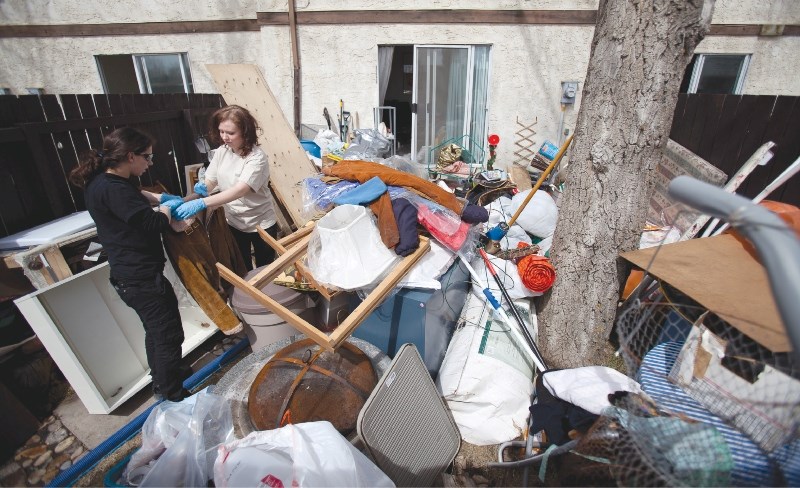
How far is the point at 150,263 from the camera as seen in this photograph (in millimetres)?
2057

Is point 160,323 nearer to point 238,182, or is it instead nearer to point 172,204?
point 172,204

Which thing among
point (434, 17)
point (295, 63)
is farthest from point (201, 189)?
point (434, 17)

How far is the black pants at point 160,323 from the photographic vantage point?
2.07 meters

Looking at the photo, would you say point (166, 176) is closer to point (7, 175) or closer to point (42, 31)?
point (7, 175)

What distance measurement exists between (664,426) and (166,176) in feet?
13.8

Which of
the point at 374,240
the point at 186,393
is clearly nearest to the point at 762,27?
the point at 374,240

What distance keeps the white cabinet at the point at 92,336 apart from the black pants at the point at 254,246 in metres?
0.88

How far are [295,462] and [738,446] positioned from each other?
1369mm

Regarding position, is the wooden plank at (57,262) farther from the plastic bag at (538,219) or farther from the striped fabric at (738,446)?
the plastic bag at (538,219)

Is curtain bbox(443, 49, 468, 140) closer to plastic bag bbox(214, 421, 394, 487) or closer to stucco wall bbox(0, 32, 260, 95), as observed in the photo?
stucco wall bbox(0, 32, 260, 95)

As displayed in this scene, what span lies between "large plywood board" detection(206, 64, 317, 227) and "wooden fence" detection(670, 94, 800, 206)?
4.94m

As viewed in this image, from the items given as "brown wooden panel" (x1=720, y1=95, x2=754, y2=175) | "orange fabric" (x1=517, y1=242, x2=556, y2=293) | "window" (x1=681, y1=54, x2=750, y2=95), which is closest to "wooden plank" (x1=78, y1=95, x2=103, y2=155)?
"orange fabric" (x1=517, y1=242, x2=556, y2=293)

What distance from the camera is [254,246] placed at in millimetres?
3102

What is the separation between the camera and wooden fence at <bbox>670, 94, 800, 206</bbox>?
3.88m
